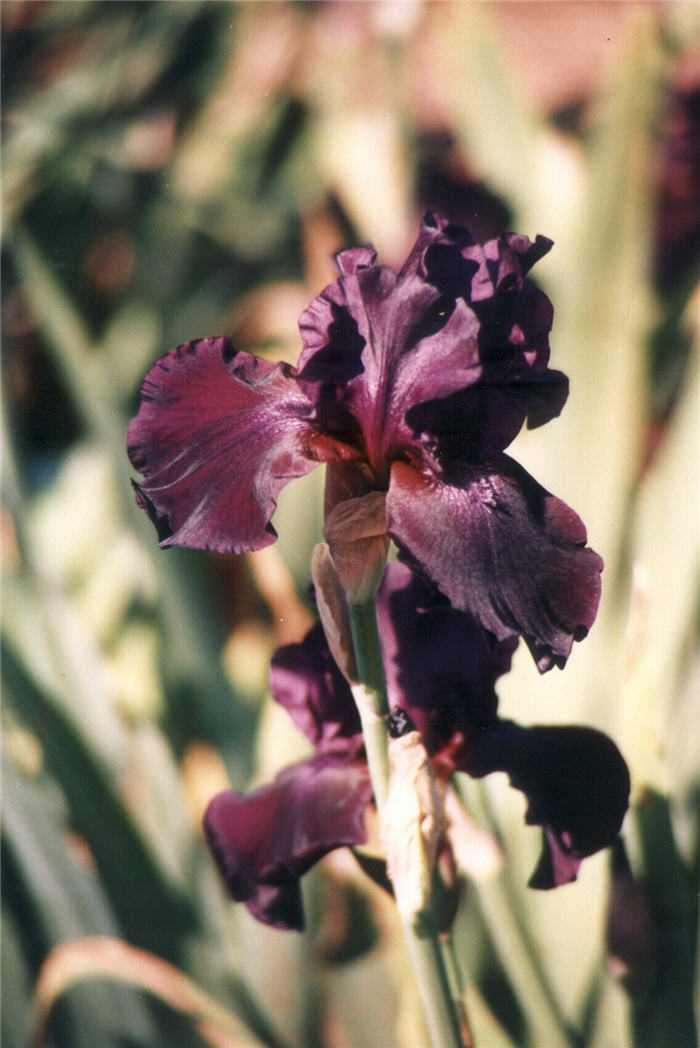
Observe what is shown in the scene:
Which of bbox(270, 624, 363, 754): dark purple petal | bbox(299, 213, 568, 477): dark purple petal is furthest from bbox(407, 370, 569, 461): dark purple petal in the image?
bbox(270, 624, 363, 754): dark purple petal

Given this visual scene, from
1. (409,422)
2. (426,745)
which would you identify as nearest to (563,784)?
(426,745)

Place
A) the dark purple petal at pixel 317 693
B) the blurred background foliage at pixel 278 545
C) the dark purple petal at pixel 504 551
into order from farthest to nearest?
the blurred background foliage at pixel 278 545 → the dark purple petal at pixel 317 693 → the dark purple petal at pixel 504 551

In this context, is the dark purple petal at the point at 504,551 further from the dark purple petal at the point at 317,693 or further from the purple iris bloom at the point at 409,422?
the dark purple petal at the point at 317,693

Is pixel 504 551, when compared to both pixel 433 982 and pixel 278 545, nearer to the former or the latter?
pixel 433 982

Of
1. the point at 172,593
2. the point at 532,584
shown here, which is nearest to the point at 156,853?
the point at 172,593

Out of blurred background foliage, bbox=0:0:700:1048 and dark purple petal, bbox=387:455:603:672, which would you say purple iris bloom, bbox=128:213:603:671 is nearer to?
dark purple petal, bbox=387:455:603:672

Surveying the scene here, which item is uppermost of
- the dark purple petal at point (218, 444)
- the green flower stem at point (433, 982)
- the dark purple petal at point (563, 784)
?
the dark purple petal at point (218, 444)

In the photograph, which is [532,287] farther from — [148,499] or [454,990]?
[454,990]

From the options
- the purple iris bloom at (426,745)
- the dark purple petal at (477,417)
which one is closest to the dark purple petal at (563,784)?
the purple iris bloom at (426,745)

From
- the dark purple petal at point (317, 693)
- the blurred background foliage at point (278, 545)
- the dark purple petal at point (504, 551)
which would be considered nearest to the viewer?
the dark purple petal at point (504, 551)
